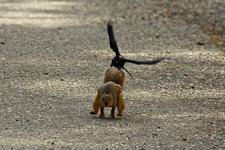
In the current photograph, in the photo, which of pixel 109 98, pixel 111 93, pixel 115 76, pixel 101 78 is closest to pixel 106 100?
pixel 109 98

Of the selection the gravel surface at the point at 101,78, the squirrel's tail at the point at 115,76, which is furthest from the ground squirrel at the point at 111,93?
the gravel surface at the point at 101,78

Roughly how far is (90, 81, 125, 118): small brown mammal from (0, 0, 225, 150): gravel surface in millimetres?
194

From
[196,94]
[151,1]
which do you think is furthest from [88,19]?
[196,94]

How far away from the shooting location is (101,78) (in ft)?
28.0

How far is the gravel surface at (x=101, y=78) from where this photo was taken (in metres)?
5.55

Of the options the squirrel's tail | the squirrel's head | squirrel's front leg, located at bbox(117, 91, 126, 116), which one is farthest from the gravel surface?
the squirrel's tail

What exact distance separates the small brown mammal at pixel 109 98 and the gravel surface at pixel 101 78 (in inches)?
7.6

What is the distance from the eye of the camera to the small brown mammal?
585 centimetres

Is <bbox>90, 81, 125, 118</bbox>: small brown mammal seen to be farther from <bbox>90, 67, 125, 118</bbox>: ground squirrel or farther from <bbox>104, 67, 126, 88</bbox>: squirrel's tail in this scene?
<bbox>104, 67, 126, 88</bbox>: squirrel's tail

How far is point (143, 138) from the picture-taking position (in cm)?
547

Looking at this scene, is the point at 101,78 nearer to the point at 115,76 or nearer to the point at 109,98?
the point at 115,76

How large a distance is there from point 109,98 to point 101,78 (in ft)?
8.95

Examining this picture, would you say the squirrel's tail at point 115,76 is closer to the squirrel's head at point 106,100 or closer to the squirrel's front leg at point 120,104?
the squirrel's front leg at point 120,104

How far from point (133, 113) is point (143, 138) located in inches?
45.4
